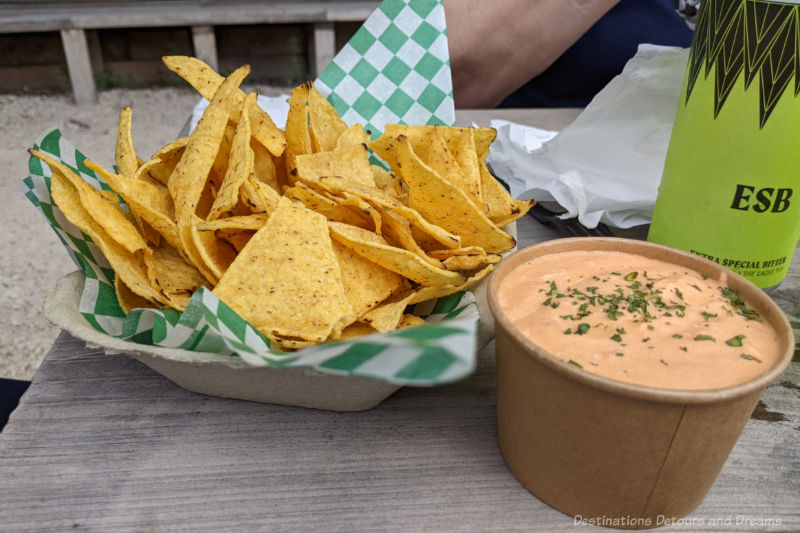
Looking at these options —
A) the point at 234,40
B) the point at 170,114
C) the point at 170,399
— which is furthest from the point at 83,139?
the point at 170,399

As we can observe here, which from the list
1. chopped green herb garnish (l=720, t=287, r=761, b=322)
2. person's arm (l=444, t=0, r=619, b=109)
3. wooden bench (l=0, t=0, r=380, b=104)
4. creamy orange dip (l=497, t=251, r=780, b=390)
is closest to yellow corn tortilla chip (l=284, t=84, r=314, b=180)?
creamy orange dip (l=497, t=251, r=780, b=390)

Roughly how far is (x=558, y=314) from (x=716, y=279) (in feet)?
0.84

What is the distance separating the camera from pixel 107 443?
774 mm

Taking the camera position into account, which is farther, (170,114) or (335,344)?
(170,114)

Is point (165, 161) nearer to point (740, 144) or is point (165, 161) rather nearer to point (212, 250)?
point (212, 250)

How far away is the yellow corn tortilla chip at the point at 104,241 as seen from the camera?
789 mm

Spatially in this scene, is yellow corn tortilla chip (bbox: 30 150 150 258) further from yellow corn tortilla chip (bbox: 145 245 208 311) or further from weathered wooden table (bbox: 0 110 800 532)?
weathered wooden table (bbox: 0 110 800 532)

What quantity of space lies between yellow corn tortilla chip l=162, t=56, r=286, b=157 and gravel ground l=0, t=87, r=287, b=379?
1.59 m

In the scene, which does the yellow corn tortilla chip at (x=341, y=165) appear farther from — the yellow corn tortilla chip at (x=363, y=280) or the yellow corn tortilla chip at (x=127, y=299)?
the yellow corn tortilla chip at (x=127, y=299)

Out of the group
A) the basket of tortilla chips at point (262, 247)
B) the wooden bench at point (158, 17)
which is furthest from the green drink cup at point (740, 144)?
the wooden bench at point (158, 17)

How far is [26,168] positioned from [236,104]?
10.8ft

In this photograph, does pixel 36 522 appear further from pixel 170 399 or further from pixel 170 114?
pixel 170 114

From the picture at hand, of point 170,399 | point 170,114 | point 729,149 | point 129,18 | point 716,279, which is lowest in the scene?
point 170,114

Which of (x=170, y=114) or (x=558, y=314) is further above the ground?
(x=558, y=314)
